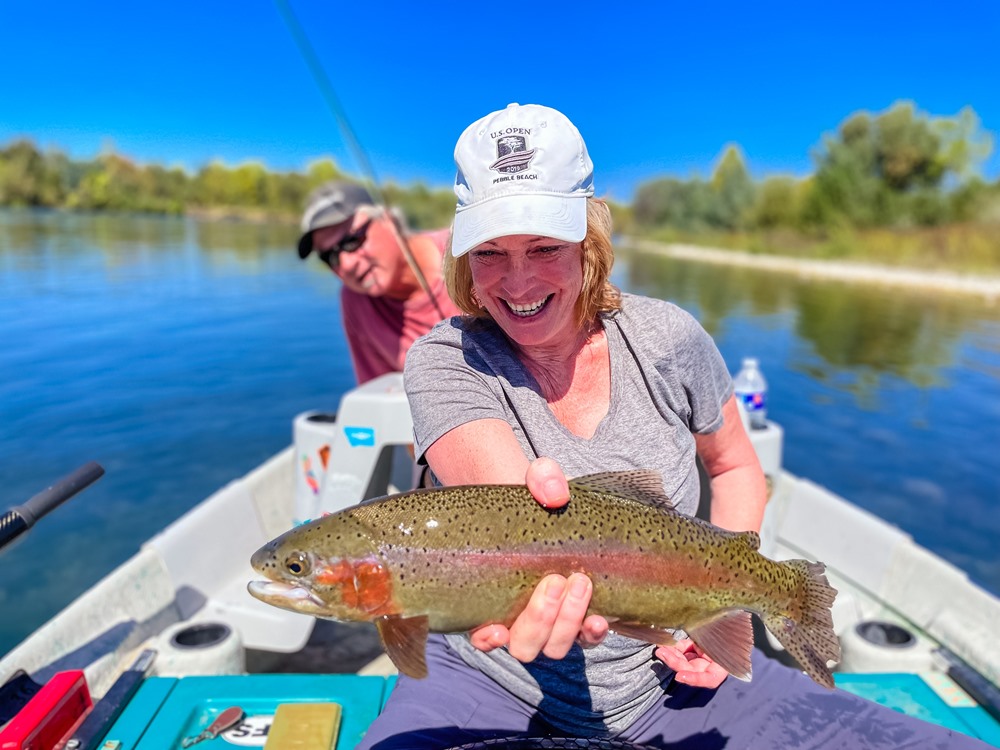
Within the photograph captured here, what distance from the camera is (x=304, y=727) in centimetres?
290

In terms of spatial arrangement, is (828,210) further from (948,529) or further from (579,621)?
(579,621)

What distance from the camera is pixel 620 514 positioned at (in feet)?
6.48

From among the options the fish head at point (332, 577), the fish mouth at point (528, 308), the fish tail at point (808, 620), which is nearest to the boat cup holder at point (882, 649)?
the fish tail at point (808, 620)

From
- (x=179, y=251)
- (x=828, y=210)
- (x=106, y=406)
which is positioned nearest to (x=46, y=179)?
(x=179, y=251)

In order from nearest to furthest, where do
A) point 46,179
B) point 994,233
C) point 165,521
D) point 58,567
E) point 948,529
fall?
point 58,567
point 165,521
point 948,529
point 994,233
point 46,179

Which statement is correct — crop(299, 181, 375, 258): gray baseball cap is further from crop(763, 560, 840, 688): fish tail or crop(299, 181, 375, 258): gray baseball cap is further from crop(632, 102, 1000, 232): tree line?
crop(632, 102, 1000, 232): tree line

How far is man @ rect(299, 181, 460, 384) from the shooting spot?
4.43m

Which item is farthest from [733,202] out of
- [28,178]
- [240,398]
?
[28,178]

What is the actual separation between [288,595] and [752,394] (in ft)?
11.5

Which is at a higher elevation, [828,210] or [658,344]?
[828,210]

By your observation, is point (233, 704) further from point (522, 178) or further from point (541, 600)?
point (522, 178)

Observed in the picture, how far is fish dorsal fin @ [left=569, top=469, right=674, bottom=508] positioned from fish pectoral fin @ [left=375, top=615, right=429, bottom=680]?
1.86ft

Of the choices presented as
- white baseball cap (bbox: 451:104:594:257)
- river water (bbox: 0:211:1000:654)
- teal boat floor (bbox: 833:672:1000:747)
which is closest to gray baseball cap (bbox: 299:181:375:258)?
white baseball cap (bbox: 451:104:594:257)

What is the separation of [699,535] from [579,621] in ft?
1.47
